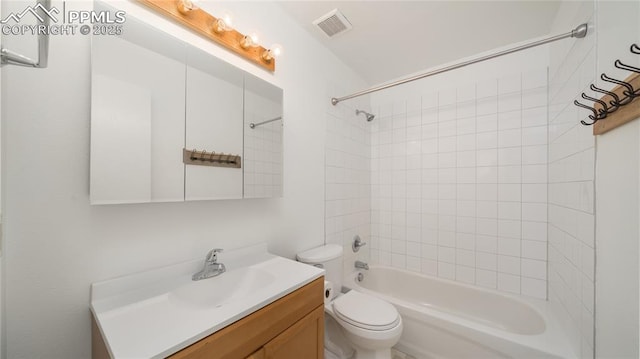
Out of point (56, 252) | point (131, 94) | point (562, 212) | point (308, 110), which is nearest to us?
point (56, 252)

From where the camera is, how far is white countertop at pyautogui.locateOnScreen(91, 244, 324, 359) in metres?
0.62

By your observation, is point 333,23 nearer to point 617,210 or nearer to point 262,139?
point 262,139

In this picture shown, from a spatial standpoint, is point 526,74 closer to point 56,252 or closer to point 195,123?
point 195,123

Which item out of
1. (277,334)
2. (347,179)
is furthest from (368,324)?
(347,179)

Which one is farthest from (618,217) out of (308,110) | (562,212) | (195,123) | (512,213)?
(195,123)

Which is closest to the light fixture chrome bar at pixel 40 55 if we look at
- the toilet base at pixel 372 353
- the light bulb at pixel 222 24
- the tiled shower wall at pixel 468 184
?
the light bulb at pixel 222 24

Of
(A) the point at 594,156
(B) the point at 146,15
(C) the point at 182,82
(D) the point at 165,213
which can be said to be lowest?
(D) the point at 165,213

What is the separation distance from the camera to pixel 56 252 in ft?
2.41

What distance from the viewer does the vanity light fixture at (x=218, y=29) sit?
38.9 inches

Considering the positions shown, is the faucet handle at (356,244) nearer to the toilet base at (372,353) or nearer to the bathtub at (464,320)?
the bathtub at (464,320)

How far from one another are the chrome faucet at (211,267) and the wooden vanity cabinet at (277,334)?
0.38m

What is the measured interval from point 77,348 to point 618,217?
201 cm

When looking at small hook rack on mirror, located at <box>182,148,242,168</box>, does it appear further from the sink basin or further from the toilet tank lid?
the toilet tank lid

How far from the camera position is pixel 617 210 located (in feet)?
2.69
